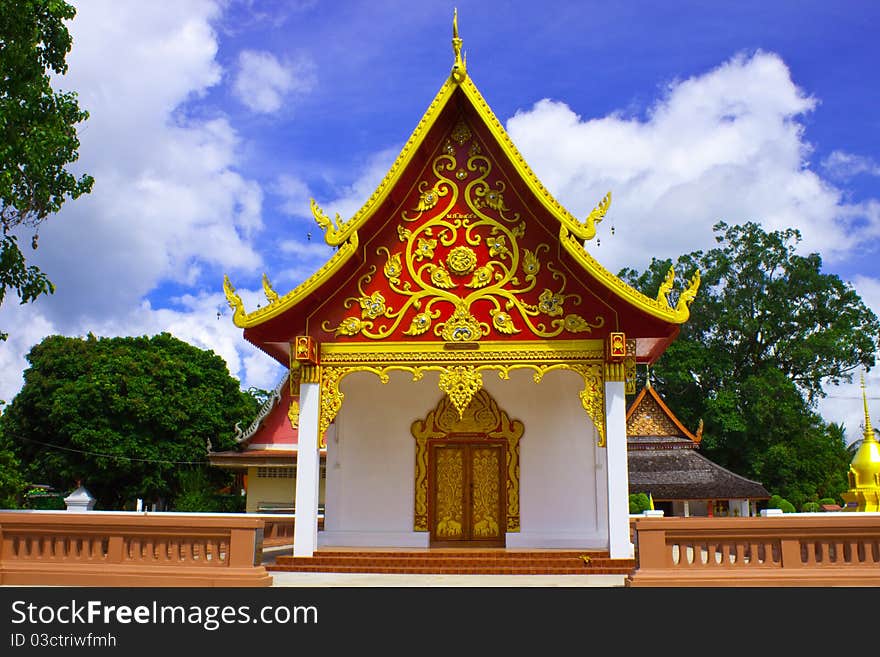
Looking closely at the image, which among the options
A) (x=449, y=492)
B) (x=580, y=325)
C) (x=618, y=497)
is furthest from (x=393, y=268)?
(x=618, y=497)

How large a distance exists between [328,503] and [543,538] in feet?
10.5

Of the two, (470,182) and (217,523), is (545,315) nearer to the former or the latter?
(470,182)

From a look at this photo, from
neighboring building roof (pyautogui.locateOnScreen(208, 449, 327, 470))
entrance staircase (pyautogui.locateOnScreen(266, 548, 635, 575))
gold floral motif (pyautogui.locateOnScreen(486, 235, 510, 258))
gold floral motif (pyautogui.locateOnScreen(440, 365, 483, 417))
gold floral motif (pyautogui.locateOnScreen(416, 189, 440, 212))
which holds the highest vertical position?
gold floral motif (pyautogui.locateOnScreen(416, 189, 440, 212))

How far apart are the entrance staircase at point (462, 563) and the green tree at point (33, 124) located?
4.28m

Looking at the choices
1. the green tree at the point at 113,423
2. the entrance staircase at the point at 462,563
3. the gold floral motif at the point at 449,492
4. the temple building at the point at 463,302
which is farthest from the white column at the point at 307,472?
the green tree at the point at 113,423

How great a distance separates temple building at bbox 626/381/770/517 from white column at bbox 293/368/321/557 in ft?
41.0

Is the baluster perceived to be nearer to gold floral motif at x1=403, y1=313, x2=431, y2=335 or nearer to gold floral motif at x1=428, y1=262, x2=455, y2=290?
gold floral motif at x1=403, y1=313, x2=431, y2=335

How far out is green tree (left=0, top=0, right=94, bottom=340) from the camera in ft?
25.6

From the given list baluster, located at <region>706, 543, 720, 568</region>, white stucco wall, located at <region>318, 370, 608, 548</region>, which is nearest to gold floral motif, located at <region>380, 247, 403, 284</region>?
white stucco wall, located at <region>318, 370, 608, 548</region>

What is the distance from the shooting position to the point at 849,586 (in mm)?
7105

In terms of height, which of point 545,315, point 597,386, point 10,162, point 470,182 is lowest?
point 597,386

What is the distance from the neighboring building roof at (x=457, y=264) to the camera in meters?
9.70

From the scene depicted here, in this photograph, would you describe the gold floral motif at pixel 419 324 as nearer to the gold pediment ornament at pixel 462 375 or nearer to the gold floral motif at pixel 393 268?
the gold pediment ornament at pixel 462 375
